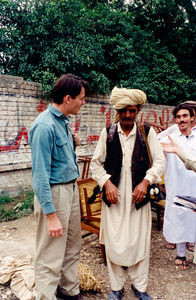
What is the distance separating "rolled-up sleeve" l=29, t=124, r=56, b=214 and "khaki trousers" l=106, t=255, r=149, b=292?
100cm

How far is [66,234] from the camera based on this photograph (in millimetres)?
2199

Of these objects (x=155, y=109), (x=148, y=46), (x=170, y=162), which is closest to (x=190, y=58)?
(x=148, y=46)

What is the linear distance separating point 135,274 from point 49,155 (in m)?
1.46

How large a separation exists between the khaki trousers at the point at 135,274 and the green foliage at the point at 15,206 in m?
2.98

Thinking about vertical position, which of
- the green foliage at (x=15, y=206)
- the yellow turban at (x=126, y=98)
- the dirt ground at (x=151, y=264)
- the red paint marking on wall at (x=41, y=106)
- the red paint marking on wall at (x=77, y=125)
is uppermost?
the yellow turban at (x=126, y=98)

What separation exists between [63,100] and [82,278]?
70.6 inches

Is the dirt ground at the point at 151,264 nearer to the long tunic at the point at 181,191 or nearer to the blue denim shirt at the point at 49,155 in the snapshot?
the long tunic at the point at 181,191

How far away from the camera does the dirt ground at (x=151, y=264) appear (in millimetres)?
2771

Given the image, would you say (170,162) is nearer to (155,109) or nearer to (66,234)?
(66,234)

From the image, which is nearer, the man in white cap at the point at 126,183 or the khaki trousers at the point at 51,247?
the khaki trousers at the point at 51,247

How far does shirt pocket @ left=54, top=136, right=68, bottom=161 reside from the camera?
81.0 inches

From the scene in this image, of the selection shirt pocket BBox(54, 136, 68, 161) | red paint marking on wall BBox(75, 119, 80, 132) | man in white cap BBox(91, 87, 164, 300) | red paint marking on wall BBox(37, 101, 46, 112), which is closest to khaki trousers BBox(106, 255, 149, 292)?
man in white cap BBox(91, 87, 164, 300)

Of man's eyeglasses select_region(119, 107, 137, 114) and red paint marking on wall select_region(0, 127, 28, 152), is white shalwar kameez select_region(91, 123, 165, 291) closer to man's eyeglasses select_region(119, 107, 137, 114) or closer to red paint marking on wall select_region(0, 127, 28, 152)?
man's eyeglasses select_region(119, 107, 137, 114)

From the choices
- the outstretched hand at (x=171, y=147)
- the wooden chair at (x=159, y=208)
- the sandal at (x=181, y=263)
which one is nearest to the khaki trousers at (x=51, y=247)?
the outstretched hand at (x=171, y=147)
